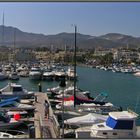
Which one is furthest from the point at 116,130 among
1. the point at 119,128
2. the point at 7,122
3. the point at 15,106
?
the point at 15,106

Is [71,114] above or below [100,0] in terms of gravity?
below

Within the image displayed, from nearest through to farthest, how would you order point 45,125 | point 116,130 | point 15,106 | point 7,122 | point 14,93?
point 116,130, point 45,125, point 7,122, point 15,106, point 14,93

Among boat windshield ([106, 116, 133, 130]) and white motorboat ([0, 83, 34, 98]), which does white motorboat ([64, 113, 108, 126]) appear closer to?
boat windshield ([106, 116, 133, 130])

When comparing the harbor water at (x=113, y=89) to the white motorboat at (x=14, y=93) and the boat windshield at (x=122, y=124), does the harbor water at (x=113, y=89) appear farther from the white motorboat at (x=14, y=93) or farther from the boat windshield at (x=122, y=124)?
the boat windshield at (x=122, y=124)

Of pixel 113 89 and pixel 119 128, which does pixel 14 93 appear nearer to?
pixel 119 128

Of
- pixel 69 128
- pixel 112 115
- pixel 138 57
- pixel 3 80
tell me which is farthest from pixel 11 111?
pixel 138 57

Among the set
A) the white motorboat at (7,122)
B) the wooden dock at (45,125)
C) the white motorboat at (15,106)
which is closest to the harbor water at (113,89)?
the white motorboat at (15,106)

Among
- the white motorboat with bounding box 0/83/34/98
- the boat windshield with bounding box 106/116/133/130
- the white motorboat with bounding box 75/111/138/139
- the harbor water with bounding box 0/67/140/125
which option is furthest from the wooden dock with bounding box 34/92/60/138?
the harbor water with bounding box 0/67/140/125

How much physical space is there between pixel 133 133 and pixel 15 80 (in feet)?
108

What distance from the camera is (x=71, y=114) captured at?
18156 mm

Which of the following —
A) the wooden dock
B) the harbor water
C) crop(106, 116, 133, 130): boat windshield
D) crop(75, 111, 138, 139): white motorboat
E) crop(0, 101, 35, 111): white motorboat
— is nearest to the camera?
the wooden dock

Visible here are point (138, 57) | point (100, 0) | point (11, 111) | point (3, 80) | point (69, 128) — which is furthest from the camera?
point (138, 57)

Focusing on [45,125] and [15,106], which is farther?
[15,106]

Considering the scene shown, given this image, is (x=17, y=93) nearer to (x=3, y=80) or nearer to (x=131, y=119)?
(x=131, y=119)
